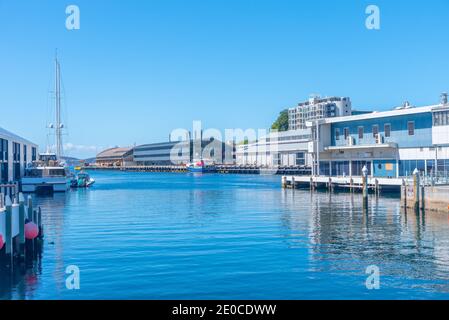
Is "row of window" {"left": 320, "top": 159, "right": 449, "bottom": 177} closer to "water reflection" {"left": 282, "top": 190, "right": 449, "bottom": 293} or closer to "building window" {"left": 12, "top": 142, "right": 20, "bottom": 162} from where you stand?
"water reflection" {"left": 282, "top": 190, "right": 449, "bottom": 293}

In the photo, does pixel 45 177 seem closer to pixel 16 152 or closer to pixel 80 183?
pixel 16 152

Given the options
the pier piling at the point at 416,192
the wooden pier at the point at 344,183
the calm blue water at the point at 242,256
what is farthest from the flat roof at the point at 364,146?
the calm blue water at the point at 242,256

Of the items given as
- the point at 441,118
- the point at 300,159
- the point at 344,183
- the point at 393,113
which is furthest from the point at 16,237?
the point at 300,159

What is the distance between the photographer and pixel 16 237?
80.2 ft

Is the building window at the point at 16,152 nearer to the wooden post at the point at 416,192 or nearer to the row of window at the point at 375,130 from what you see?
the row of window at the point at 375,130

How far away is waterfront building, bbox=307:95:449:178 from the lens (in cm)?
5469

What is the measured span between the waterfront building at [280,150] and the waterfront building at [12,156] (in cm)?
8845

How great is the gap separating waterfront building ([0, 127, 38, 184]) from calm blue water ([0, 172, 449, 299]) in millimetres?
18245

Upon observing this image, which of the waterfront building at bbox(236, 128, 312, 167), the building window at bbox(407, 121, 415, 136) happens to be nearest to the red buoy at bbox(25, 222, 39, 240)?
the building window at bbox(407, 121, 415, 136)

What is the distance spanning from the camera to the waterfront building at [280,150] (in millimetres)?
157125

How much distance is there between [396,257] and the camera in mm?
24359

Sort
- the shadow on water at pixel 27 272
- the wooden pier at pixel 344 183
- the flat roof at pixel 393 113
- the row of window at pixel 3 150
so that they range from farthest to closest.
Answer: the wooden pier at pixel 344 183 < the flat roof at pixel 393 113 < the row of window at pixel 3 150 < the shadow on water at pixel 27 272

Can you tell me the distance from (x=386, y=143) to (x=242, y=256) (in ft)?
138

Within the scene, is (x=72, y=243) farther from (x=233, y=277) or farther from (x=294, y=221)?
(x=294, y=221)
